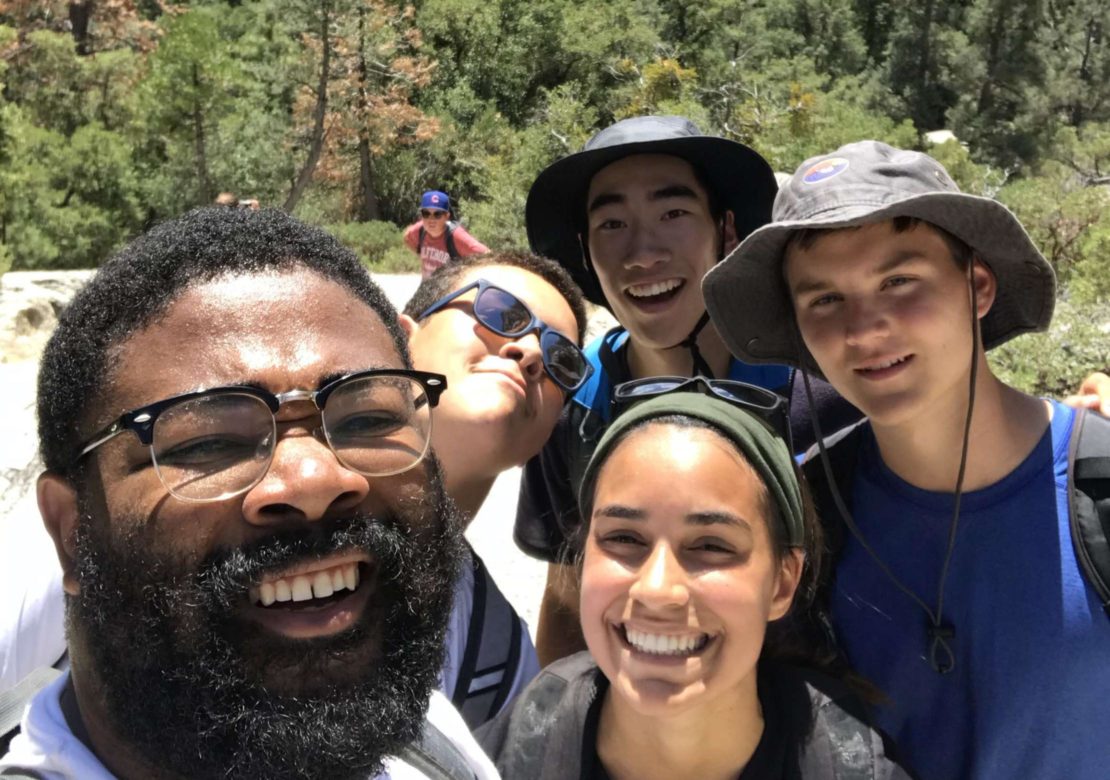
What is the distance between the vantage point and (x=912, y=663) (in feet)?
5.48

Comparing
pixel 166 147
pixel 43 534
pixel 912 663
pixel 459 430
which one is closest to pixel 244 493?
pixel 43 534

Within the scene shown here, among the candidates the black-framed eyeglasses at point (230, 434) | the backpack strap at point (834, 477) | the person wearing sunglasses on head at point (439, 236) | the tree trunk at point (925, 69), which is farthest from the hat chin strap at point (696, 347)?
the tree trunk at point (925, 69)

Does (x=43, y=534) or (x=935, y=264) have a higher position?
(x=935, y=264)

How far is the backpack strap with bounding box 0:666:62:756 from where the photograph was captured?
1177mm

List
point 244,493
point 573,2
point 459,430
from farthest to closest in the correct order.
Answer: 1. point 573,2
2. point 459,430
3. point 244,493

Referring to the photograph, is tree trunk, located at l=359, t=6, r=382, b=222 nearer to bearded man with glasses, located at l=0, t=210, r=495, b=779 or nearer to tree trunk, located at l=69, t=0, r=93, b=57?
tree trunk, located at l=69, t=0, r=93, b=57

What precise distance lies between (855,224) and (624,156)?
890 millimetres

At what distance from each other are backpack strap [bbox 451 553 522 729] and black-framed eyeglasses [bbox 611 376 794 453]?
1.61 feet

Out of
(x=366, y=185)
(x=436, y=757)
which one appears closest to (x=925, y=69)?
(x=366, y=185)

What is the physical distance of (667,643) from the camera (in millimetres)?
1553

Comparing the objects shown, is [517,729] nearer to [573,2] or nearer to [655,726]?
[655,726]

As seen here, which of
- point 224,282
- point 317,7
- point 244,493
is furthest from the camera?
point 317,7

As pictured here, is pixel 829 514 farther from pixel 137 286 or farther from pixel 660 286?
pixel 137 286

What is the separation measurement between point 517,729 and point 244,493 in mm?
813
